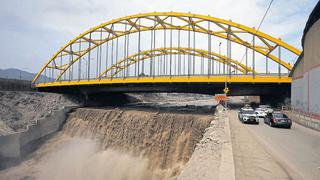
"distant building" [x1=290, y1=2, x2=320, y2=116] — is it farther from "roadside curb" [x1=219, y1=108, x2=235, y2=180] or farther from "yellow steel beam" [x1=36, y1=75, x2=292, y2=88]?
"roadside curb" [x1=219, y1=108, x2=235, y2=180]

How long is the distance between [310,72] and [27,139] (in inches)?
1555

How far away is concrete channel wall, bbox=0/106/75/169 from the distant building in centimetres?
3654

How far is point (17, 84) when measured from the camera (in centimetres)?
5678

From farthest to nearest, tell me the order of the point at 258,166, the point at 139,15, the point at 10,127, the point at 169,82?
the point at 139,15 < the point at 169,82 < the point at 10,127 < the point at 258,166

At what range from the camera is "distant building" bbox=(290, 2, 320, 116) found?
2222cm

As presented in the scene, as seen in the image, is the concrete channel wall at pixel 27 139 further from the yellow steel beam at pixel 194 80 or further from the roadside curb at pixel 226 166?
the roadside curb at pixel 226 166

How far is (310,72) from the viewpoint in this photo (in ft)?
80.4

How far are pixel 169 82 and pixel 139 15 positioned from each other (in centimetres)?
2113

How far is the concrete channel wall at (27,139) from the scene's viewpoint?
97.4ft

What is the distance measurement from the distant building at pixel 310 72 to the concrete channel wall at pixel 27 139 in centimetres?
3654

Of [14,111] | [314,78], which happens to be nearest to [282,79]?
[314,78]

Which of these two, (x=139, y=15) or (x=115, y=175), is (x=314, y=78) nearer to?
(x=115, y=175)

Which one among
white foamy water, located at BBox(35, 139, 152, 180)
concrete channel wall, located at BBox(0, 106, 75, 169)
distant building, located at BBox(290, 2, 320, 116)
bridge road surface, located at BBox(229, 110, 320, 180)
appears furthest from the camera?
concrete channel wall, located at BBox(0, 106, 75, 169)

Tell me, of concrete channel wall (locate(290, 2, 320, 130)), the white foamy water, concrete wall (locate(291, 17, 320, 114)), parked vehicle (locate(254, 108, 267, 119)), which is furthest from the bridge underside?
the white foamy water
